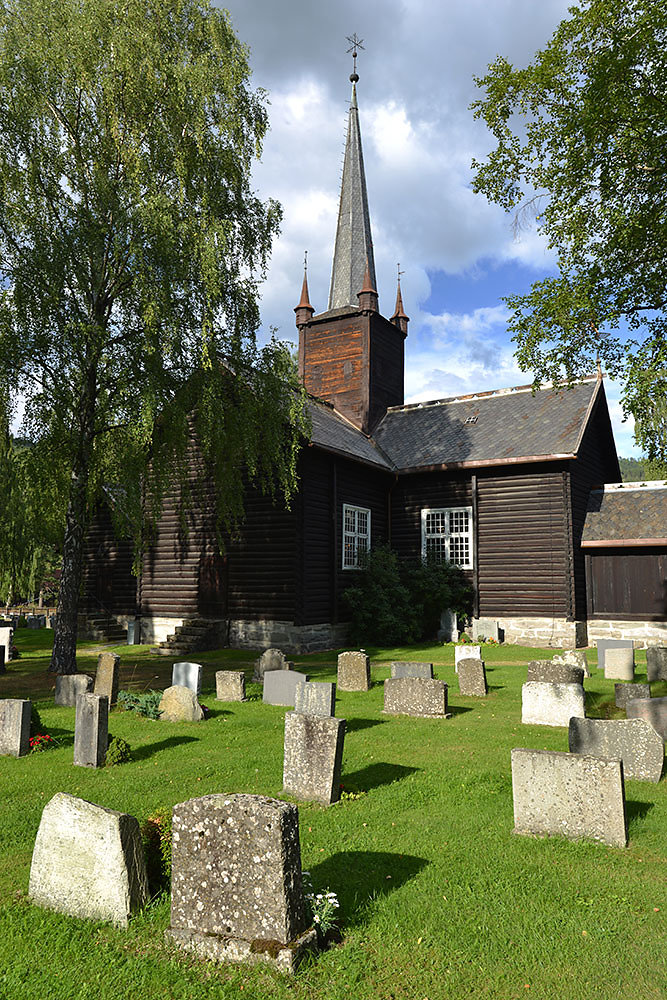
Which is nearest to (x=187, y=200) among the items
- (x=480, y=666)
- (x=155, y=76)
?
(x=155, y=76)

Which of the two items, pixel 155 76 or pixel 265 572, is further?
pixel 265 572

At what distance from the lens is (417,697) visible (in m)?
11.0

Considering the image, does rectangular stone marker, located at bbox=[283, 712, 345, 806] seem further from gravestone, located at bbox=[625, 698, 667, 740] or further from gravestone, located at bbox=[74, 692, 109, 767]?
gravestone, located at bbox=[625, 698, 667, 740]

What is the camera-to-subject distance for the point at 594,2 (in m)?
12.0

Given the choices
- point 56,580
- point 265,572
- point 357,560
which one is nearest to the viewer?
point 265,572

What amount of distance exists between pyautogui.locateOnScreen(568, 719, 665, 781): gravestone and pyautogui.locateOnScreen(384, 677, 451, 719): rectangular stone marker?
12.2ft

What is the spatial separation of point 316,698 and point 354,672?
11.4 ft

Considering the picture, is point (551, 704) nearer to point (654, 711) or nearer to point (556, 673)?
point (556, 673)

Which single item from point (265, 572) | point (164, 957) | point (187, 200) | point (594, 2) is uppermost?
point (594, 2)

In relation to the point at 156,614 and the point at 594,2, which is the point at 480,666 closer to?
the point at 594,2

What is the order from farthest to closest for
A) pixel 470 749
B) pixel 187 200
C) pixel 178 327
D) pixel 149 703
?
pixel 187 200, pixel 178 327, pixel 149 703, pixel 470 749

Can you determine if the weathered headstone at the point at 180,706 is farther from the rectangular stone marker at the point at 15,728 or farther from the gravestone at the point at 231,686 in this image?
the rectangular stone marker at the point at 15,728

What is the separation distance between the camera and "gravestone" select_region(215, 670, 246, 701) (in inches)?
496

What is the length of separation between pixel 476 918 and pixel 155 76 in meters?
16.8
